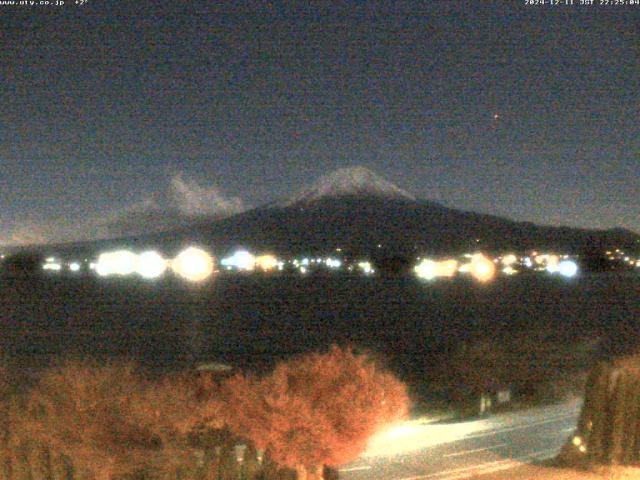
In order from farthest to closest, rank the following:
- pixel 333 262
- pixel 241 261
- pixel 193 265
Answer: pixel 193 265 → pixel 241 261 → pixel 333 262

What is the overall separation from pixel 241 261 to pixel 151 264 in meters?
10.4

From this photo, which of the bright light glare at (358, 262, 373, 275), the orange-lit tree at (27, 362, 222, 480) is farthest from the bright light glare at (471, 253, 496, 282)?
the orange-lit tree at (27, 362, 222, 480)

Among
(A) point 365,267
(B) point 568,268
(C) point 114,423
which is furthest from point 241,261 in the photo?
(C) point 114,423

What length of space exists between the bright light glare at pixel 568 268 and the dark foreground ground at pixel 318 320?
9.87ft

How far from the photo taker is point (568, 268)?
107 m

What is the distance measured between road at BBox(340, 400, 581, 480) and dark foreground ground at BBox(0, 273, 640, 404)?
33.2 ft

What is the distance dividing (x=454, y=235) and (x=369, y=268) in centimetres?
1694

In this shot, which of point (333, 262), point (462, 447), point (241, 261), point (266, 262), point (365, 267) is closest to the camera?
point (462, 447)

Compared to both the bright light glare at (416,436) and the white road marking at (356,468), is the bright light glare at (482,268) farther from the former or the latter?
the white road marking at (356,468)

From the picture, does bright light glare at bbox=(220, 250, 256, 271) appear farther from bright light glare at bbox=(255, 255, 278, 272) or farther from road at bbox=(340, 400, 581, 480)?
road at bbox=(340, 400, 581, 480)

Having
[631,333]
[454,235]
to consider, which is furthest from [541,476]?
[454,235]

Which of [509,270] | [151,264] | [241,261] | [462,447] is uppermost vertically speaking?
[151,264]

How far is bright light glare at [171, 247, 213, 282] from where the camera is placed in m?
114

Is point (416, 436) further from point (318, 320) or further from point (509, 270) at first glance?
point (509, 270)
